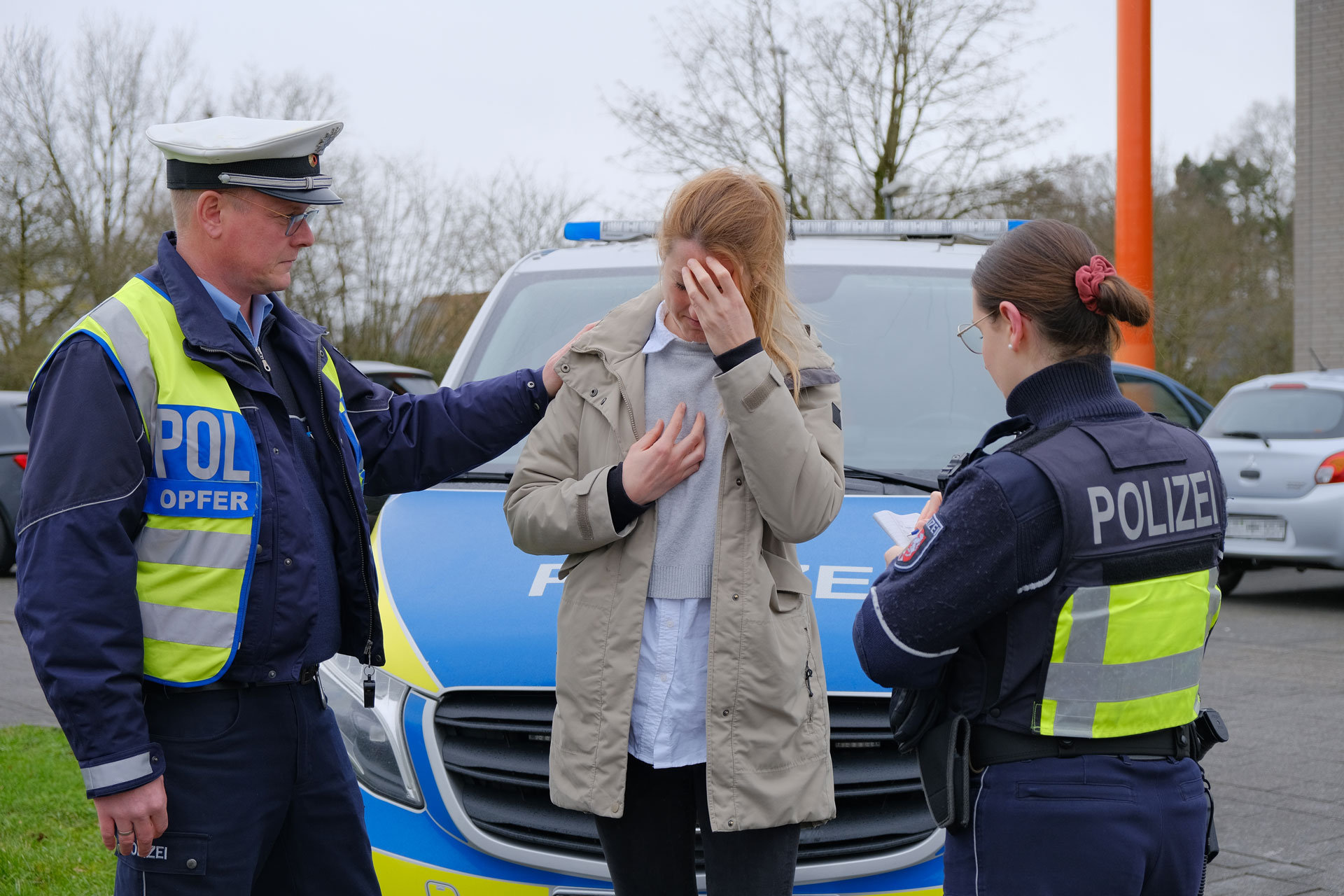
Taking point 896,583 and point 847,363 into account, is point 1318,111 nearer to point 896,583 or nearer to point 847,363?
point 847,363

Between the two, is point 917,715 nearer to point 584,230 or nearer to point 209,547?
point 209,547

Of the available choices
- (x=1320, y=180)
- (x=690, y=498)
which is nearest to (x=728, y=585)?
(x=690, y=498)

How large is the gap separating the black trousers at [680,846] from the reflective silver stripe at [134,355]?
1070 mm

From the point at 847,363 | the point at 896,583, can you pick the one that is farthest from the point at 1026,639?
the point at 847,363

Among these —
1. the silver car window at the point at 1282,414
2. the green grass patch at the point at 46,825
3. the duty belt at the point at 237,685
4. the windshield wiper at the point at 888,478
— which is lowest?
the green grass patch at the point at 46,825

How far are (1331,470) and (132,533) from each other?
31.3 feet

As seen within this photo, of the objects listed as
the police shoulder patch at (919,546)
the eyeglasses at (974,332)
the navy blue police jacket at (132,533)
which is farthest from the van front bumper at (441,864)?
the eyeglasses at (974,332)

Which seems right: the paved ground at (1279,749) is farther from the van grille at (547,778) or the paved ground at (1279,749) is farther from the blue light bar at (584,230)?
the blue light bar at (584,230)

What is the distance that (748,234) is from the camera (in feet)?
7.70

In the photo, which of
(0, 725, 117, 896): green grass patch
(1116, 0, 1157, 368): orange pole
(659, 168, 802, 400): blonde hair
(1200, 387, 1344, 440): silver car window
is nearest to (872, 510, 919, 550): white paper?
(659, 168, 802, 400): blonde hair

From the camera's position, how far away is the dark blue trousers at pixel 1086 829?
1.89 meters

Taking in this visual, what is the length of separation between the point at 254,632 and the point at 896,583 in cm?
114

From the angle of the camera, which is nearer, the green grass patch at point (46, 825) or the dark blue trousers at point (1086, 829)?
the dark blue trousers at point (1086, 829)

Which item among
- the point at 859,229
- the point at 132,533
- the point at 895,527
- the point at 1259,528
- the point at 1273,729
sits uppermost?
the point at 859,229
